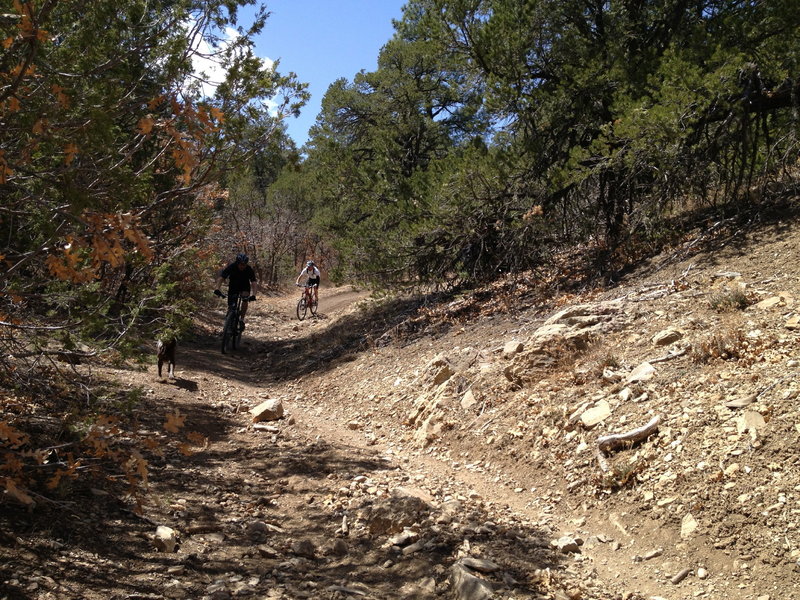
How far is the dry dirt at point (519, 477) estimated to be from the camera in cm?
385

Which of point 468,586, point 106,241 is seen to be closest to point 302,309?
→ point 468,586

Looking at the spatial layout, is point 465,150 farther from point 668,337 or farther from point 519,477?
point 519,477

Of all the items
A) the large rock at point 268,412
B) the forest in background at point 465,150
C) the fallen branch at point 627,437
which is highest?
the forest in background at point 465,150

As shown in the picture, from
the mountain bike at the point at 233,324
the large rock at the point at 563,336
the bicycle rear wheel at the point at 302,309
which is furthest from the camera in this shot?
the bicycle rear wheel at the point at 302,309

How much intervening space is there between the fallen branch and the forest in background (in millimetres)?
3143

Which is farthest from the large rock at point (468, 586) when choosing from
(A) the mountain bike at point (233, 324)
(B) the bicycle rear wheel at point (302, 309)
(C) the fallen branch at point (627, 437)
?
(B) the bicycle rear wheel at point (302, 309)

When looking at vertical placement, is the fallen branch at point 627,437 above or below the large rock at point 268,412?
above

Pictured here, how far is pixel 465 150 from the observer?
412 inches

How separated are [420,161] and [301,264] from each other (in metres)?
Answer: 18.9

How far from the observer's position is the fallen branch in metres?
5.07

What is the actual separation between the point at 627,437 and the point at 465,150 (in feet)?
20.8

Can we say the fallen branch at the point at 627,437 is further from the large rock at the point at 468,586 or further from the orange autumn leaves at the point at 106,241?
the orange autumn leaves at the point at 106,241

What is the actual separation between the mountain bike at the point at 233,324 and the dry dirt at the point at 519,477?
3.70 meters

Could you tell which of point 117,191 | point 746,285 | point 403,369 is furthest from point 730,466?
point 403,369
